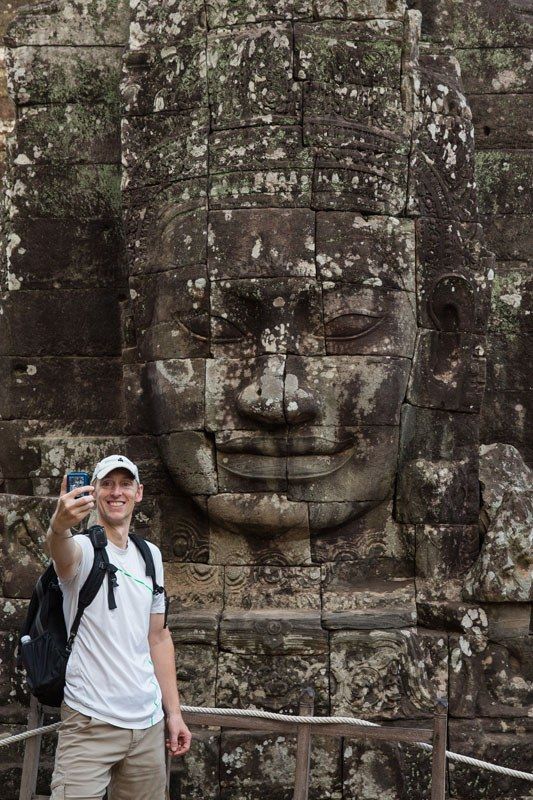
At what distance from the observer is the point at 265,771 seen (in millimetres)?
8109

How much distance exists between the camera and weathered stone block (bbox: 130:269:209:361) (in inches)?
331

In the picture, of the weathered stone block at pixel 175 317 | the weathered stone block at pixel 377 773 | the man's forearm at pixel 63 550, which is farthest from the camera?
the weathered stone block at pixel 175 317

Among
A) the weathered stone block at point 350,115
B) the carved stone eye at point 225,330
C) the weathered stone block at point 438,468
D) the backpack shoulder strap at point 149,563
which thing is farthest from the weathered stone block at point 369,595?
the weathered stone block at point 350,115

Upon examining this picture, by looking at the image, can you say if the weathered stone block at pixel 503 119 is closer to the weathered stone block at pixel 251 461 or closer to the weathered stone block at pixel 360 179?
the weathered stone block at pixel 360 179

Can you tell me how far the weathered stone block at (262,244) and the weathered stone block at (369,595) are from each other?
1841 mm

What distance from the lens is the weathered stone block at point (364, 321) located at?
832 centimetres

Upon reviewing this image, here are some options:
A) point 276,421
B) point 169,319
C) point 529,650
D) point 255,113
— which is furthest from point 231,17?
point 529,650

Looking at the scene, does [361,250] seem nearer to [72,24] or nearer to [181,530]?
[181,530]

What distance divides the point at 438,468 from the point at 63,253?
2.80 m

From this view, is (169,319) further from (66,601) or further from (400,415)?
(66,601)

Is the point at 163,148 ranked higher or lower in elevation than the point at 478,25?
lower

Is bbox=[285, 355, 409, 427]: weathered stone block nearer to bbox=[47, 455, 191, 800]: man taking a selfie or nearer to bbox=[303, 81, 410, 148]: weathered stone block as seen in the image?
bbox=[303, 81, 410, 148]: weathered stone block

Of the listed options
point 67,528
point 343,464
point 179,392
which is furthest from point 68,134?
point 67,528

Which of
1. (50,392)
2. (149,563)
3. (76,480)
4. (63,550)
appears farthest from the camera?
(50,392)
